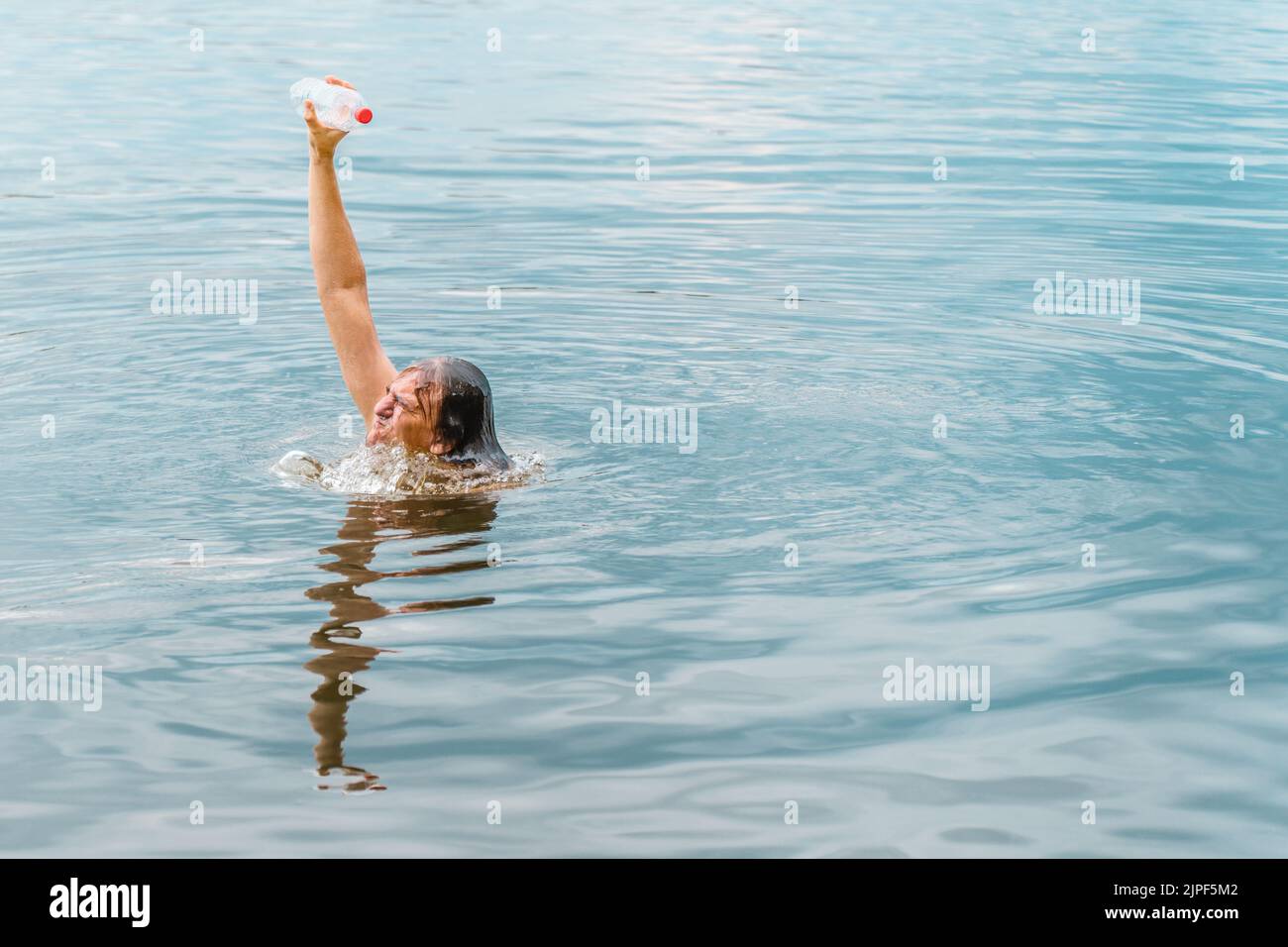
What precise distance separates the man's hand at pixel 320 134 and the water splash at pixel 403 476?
1.58m

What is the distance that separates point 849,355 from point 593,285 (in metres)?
2.97

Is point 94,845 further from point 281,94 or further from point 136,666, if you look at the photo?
point 281,94

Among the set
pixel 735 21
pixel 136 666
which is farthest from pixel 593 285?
pixel 735 21

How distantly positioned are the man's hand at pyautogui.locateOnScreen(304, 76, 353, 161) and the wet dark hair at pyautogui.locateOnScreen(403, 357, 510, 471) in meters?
1.20

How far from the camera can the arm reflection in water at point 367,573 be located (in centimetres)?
571

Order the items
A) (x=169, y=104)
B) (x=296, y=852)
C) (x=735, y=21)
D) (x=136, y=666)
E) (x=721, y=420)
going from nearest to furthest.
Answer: (x=296, y=852) < (x=136, y=666) < (x=721, y=420) < (x=169, y=104) < (x=735, y=21)

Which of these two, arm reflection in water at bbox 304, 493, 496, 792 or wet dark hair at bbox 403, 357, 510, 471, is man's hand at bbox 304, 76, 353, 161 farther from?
arm reflection in water at bbox 304, 493, 496, 792

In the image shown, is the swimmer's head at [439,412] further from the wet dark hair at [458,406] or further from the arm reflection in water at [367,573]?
the arm reflection in water at [367,573]

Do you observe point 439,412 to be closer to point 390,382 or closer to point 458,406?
point 458,406

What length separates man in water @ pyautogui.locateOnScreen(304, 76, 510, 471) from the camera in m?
7.76

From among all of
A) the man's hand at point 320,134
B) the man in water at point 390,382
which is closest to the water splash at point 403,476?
the man in water at point 390,382

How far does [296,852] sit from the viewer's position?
191 inches

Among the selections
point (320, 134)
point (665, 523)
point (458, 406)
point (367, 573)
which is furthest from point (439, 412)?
point (320, 134)

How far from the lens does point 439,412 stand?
7.94 m
